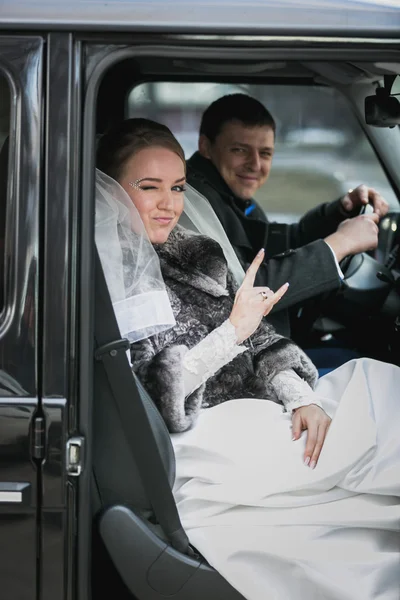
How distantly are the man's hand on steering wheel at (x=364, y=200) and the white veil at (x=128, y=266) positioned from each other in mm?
1279

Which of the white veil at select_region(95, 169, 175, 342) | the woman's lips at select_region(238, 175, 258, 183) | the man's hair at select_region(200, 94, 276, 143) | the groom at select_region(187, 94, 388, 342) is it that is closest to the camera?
the white veil at select_region(95, 169, 175, 342)

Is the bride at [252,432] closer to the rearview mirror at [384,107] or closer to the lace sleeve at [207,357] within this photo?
the lace sleeve at [207,357]

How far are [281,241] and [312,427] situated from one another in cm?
146

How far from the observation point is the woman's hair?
2234mm

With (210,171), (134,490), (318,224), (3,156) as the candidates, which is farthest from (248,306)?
(318,224)

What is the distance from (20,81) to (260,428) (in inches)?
40.0

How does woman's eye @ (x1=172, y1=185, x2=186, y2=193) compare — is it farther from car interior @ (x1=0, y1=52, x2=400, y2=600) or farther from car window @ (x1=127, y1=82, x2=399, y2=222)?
car window @ (x1=127, y1=82, x2=399, y2=222)

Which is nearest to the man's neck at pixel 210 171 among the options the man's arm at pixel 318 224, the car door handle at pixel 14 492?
the man's arm at pixel 318 224

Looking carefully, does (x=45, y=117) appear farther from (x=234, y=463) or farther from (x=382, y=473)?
(x=382, y=473)

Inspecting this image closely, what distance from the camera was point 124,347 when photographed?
73.5 inches

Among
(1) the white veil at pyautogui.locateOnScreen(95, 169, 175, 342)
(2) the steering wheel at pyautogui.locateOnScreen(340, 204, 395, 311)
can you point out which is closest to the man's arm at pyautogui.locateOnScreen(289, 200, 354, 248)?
(2) the steering wheel at pyautogui.locateOnScreen(340, 204, 395, 311)

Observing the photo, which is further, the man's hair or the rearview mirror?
the man's hair

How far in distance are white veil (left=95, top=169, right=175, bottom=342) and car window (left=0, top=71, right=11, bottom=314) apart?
25 cm

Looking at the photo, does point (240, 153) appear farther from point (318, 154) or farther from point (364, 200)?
point (318, 154)
